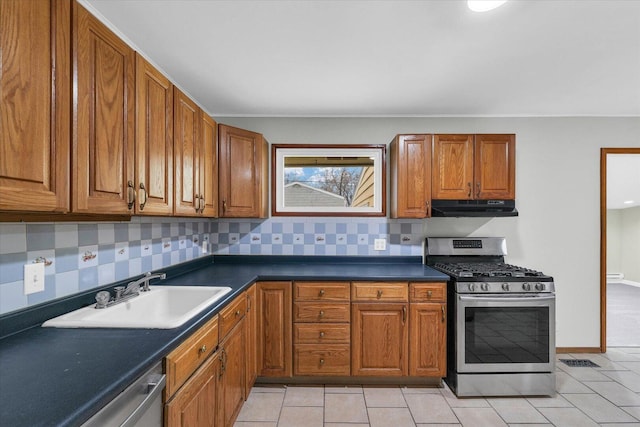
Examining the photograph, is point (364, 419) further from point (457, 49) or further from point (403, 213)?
point (457, 49)

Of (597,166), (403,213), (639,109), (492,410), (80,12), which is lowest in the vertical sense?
(492,410)

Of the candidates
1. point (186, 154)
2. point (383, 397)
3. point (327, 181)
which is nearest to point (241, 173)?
point (186, 154)

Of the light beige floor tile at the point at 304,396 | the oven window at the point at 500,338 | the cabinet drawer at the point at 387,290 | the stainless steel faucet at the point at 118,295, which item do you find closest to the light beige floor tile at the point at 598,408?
the oven window at the point at 500,338

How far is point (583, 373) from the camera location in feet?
8.88

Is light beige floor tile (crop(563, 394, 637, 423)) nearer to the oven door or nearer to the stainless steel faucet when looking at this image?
the oven door

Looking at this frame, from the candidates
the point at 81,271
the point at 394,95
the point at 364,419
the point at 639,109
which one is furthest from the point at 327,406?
the point at 639,109

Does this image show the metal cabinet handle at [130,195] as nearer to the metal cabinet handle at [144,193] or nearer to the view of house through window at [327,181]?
the metal cabinet handle at [144,193]

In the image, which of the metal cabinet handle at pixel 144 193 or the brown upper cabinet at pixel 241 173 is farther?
the brown upper cabinet at pixel 241 173

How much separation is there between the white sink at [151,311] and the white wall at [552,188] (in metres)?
1.71

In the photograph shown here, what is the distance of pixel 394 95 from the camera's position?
2623 millimetres

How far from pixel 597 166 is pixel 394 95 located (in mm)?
2201

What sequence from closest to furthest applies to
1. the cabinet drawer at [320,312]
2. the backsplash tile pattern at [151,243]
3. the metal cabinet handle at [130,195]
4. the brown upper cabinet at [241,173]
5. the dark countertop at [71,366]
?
the dark countertop at [71,366] → the backsplash tile pattern at [151,243] → the metal cabinet handle at [130,195] → the cabinet drawer at [320,312] → the brown upper cabinet at [241,173]

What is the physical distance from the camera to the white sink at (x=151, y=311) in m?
1.32

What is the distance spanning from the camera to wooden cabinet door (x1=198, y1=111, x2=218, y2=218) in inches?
90.6
